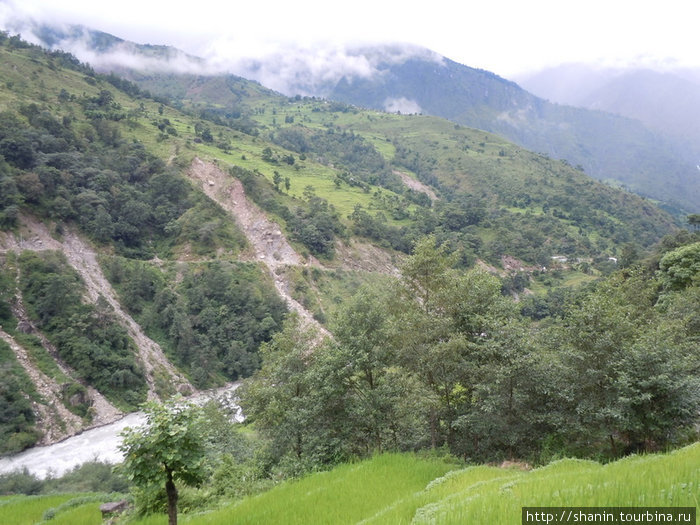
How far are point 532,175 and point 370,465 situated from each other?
14170cm

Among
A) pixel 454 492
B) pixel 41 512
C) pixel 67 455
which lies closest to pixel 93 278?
pixel 67 455

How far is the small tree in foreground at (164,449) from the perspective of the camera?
23.2 feet

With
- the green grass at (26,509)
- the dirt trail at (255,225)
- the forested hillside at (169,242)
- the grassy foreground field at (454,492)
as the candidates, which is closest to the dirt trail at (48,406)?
the forested hillside at (169,242)

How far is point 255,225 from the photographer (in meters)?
67.2

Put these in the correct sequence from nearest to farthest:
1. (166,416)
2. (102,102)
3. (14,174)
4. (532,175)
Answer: (166,416), (14,174), (102,102), (532,175)

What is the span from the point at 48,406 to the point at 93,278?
19478 mm

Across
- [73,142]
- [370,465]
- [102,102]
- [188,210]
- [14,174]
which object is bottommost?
[370,465]

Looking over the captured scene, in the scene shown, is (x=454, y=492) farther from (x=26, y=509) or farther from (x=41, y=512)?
(x=26, y=509)

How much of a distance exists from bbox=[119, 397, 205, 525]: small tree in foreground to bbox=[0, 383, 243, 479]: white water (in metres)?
25.1

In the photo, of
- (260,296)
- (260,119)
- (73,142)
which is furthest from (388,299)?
(260,119)

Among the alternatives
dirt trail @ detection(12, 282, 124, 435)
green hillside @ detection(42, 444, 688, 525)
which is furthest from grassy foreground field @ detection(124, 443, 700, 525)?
dirt trail @ detection(12, 282, 124, 435)

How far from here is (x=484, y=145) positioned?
16250 cm

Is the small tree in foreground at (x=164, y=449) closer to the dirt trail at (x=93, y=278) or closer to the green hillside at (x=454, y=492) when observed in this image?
the green hillside at (x=454, y=492)

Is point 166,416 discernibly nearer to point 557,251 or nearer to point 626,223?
point 557,251
